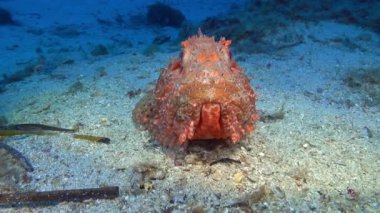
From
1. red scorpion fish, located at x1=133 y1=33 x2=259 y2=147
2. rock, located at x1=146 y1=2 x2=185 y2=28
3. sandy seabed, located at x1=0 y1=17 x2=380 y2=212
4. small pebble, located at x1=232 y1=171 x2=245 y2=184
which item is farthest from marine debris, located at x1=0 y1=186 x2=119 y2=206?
rock, located at x1=146 y1=2 x2=185 y2=28

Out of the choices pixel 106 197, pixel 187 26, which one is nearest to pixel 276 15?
pixel 187 26

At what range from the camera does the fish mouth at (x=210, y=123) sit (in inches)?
126

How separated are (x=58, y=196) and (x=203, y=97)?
5.35 ft

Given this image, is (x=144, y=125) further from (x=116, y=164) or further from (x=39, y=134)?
(x=39, y=134)

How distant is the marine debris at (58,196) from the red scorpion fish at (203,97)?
759mm

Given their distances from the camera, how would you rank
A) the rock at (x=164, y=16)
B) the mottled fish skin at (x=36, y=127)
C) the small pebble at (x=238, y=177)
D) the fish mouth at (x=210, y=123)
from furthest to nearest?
the rock at (x=164, y=16), the mottled fish skin at (x=36, y=127), the small pebble at (x=238, y=177), the fish mouth at (x=210, y=123)

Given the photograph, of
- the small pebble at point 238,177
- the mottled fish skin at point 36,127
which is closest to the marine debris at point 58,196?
the small pebble at point 238,177

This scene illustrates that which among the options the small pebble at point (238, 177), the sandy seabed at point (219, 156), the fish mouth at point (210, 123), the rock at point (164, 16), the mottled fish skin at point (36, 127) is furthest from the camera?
the rock at point (164, 16)

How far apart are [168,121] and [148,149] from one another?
785mm

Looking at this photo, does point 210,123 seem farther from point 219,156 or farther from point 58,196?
point 58,196

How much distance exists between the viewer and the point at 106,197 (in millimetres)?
3363

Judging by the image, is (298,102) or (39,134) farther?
(298,102)

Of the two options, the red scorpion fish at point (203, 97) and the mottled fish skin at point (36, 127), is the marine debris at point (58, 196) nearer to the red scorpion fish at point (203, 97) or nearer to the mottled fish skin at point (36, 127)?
the red scorpion fish at point (203, 97)

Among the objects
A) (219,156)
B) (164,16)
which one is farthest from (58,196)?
(164,16)
